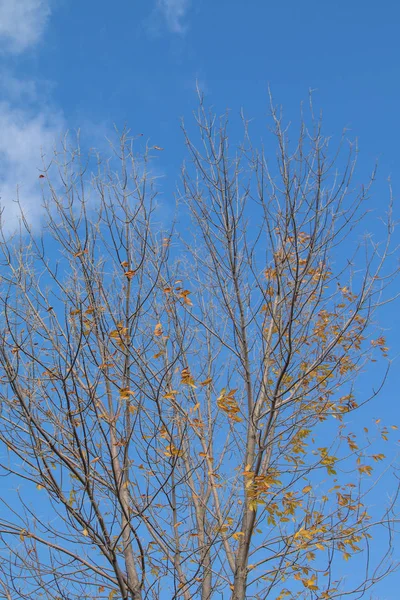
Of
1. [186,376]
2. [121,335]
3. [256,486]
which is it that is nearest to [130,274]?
[121,335]

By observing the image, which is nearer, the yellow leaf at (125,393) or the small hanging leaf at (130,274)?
the yellow leaf at (125,393)

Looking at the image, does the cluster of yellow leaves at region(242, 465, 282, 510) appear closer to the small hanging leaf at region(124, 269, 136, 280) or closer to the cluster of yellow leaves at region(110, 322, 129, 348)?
the cluster of yellow leaves at region(110, 322, 129, 348)

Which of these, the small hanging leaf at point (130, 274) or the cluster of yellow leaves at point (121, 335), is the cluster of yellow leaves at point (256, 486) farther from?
the small hanging leaf at point (130, 274)

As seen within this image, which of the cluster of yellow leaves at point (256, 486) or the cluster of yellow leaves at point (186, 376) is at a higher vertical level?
the cluster of yellow leaves at point (186, 376)

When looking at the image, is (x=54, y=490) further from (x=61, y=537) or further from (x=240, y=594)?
(x=240, y=594)

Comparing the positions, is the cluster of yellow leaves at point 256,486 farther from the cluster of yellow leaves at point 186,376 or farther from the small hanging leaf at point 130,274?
the small hanging leaf at point 130,274

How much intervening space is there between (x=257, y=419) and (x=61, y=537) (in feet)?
5.11

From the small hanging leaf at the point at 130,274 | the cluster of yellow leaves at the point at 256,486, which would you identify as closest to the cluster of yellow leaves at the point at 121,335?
the small hanging leaf at the point at 130,274

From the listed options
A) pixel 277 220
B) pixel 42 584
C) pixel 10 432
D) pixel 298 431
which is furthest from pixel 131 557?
pixel 277 220

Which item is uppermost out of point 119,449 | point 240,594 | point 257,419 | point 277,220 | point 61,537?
point 277,220

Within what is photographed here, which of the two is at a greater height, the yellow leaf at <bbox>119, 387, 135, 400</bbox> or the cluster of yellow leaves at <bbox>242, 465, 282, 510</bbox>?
the yellow leaf at <bbox>119, 387, 135, 400</bbox>

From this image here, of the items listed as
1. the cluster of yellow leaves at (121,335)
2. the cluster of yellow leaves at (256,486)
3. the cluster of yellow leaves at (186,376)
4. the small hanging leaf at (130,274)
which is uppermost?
the small hanging leaf at (130,274)

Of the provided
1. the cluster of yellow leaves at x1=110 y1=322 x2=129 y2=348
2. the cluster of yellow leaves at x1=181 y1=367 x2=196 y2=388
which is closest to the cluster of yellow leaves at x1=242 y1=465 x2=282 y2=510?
the cluster of yellow leaves at x1=181 y1=367 x2=196 y2=388

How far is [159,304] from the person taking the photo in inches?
215
